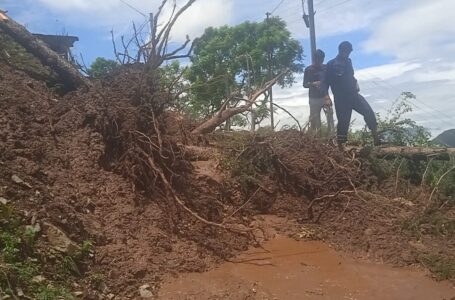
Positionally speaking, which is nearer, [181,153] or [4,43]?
[181,153]

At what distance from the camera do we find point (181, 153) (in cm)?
723

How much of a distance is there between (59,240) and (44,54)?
405 centimetres

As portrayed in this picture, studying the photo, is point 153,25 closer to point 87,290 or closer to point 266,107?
point 266,107

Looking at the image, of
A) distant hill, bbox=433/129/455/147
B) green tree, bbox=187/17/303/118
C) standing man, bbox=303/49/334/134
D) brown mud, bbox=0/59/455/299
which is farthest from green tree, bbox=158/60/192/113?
green tree, bbox=187/17/303/118

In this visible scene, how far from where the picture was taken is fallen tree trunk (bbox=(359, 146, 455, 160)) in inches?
332

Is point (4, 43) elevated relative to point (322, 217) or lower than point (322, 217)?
elevated

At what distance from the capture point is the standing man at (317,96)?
888cm

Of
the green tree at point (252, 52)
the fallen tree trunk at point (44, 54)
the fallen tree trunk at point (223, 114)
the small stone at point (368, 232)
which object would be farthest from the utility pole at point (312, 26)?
the small stone at point (368, 232)

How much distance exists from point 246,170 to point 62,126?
2.63 metres

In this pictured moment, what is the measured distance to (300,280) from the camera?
5723mm

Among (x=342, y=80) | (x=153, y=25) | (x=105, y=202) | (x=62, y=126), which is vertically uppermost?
(x=153, y=25)

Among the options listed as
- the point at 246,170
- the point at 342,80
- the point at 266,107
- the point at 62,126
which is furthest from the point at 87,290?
the point at 342,80

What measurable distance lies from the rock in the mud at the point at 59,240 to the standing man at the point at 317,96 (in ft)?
16.0

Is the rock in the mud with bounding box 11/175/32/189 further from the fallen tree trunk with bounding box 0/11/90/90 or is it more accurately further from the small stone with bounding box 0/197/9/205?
the fallen tree trunk with bounding box 0/11/90/90
